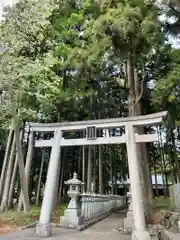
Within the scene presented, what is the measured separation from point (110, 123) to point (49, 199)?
2.20 meters

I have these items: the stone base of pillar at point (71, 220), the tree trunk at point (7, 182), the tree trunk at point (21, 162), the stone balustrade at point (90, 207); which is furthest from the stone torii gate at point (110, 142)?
the tree trunk at point (7, 182)

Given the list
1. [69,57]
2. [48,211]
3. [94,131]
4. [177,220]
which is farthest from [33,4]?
[177,220]

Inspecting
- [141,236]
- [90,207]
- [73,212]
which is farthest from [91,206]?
[141,236]

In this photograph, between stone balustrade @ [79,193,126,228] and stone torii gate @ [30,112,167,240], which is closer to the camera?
stone torii gate @ [30,112,167,240]

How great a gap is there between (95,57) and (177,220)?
5.25 meters

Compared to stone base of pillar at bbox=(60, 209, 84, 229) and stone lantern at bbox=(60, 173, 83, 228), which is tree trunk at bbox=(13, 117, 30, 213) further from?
stone base of pillar at bbox=(60, 209, 84, 229)

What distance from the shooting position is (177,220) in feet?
23.6

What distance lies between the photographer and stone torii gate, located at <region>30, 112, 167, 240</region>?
5.36m

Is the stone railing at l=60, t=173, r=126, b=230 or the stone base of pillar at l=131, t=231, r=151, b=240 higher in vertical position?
the stone railing at l=60, t=173, r=126, b=230

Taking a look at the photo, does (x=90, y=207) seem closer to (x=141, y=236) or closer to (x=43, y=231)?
(x=43, y=231)

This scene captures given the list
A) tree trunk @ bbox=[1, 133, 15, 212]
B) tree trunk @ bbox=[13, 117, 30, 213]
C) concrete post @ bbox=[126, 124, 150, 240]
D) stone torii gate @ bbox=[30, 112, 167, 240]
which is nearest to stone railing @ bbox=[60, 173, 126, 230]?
stone torii gate @ bbox=[30, 112, 167, 240]

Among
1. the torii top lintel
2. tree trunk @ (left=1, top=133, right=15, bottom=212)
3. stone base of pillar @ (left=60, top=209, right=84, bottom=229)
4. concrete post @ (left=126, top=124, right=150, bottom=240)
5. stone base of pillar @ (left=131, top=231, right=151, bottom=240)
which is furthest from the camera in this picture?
tree trunk @ (left=1, top=133, right=15, bottom=212)

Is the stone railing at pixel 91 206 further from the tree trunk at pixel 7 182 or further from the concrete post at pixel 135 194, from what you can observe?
the tree trunk at pixel 7 182

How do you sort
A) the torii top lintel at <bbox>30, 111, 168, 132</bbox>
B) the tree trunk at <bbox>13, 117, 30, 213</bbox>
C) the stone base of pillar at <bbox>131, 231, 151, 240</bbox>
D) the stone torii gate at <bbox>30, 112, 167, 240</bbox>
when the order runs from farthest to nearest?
the tree trunk at <bbox>13, 117, 30, 213</bbox> → the torii top lintel at <bbox>30, 111, 168, 132</bbox> → the stone torii gate at <bbox>30, 112, 167, 240</bbox> → the stone base of pillar at <bbox>131, 231, 151, 240</bbox>
